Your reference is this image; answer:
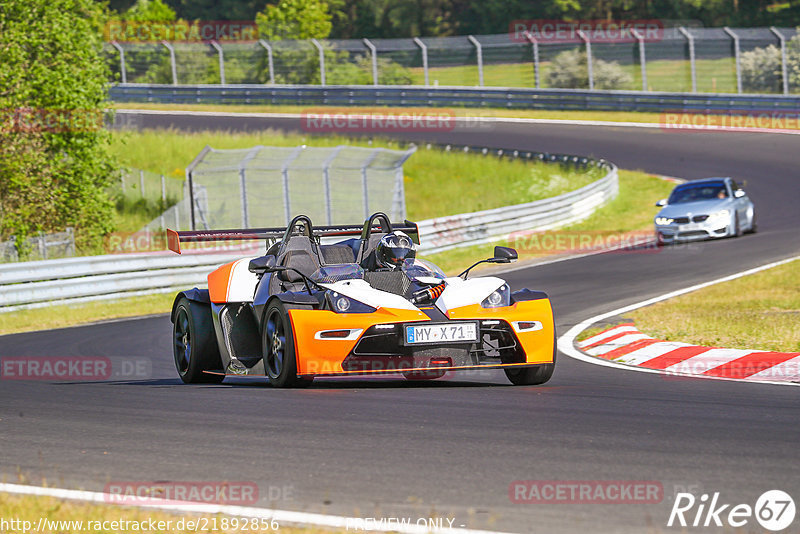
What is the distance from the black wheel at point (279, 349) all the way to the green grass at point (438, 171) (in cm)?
2223

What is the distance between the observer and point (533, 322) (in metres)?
9.09

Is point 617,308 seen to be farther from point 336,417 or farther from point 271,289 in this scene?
point 336,417

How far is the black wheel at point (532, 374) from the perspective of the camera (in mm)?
9258

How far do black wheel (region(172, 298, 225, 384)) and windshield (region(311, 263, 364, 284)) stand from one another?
1347 mm

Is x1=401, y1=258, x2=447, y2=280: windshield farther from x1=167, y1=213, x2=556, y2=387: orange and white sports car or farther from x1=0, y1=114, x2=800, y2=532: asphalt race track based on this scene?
x1=0, y1=114, x2=800, y2=532: asphalt race track

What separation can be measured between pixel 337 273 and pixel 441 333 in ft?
4.28

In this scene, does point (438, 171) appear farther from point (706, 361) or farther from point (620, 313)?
point (706, 361)

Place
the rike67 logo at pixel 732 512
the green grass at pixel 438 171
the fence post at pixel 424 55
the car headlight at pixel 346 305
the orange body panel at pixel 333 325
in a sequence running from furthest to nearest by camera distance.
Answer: the fence post at pixel 424 55 < the green grass at pixel 438 171 < the car headlight at pixel 346 305 < the orange body panel at pixel 333 325 < the rike67 logo at pixel 732 512

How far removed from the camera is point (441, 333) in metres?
8.82

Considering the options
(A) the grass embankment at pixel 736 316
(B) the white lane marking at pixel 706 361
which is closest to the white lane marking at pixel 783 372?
(B) the white lane marking at pixel 706 361

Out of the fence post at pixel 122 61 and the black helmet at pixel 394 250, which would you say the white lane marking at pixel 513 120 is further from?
the black helmet at pixel 394 250

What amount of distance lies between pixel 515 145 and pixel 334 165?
49.2ft

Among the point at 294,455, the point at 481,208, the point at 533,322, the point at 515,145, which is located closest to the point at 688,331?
the point at 533,322

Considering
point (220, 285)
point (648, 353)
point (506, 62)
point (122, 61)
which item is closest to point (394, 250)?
point (220, 285)
